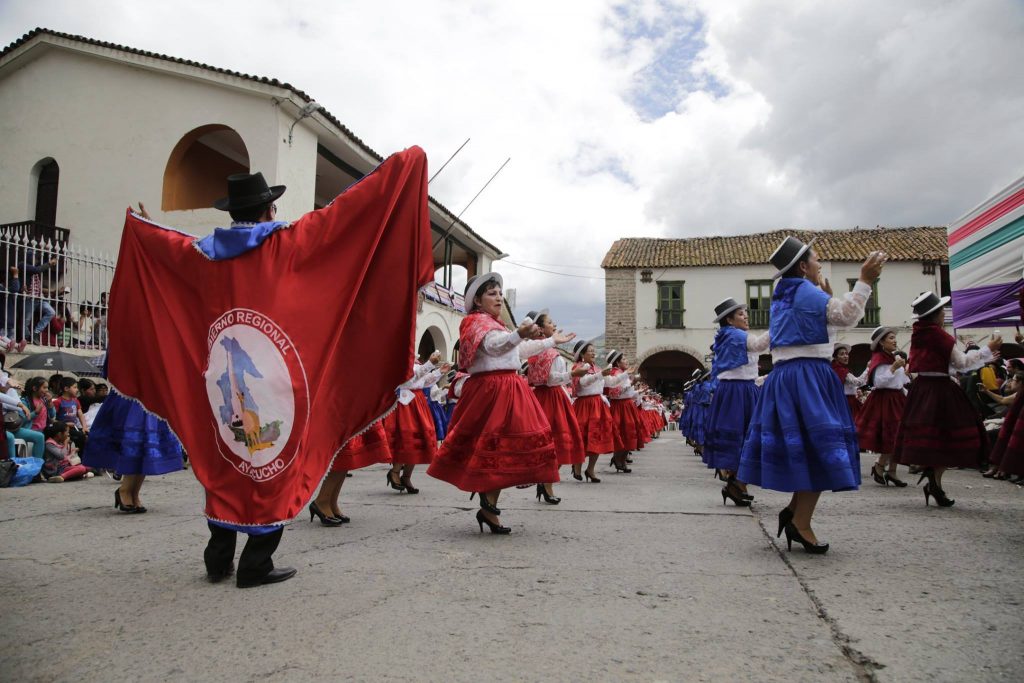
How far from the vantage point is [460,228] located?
2097 centimetres

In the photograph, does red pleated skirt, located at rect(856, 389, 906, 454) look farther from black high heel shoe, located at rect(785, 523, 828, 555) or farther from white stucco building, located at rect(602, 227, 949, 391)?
white stucco building, located at rect(602, 227, 949, 391)

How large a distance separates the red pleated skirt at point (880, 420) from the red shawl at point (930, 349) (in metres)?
2.25

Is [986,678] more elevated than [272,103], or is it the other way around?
[272,103]

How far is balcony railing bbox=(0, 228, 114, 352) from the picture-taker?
984cm

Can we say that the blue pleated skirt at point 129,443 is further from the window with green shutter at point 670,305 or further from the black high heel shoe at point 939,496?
the window with green shutter at point 670,305

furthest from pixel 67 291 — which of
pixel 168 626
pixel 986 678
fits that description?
pixel 986 678

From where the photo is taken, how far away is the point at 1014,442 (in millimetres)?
4574

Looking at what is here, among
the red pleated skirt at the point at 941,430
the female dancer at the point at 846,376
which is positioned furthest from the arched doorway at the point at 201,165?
the red pleated skirt at the point at 941,430

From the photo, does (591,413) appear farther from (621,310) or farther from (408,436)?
(621,310)

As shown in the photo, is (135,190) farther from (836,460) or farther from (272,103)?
(836,460)

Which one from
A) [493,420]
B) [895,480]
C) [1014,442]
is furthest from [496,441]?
[895,480]

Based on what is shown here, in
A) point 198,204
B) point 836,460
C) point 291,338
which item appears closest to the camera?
point 291,338

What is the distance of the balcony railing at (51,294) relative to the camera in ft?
32.3

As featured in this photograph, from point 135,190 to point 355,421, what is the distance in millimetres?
13961
